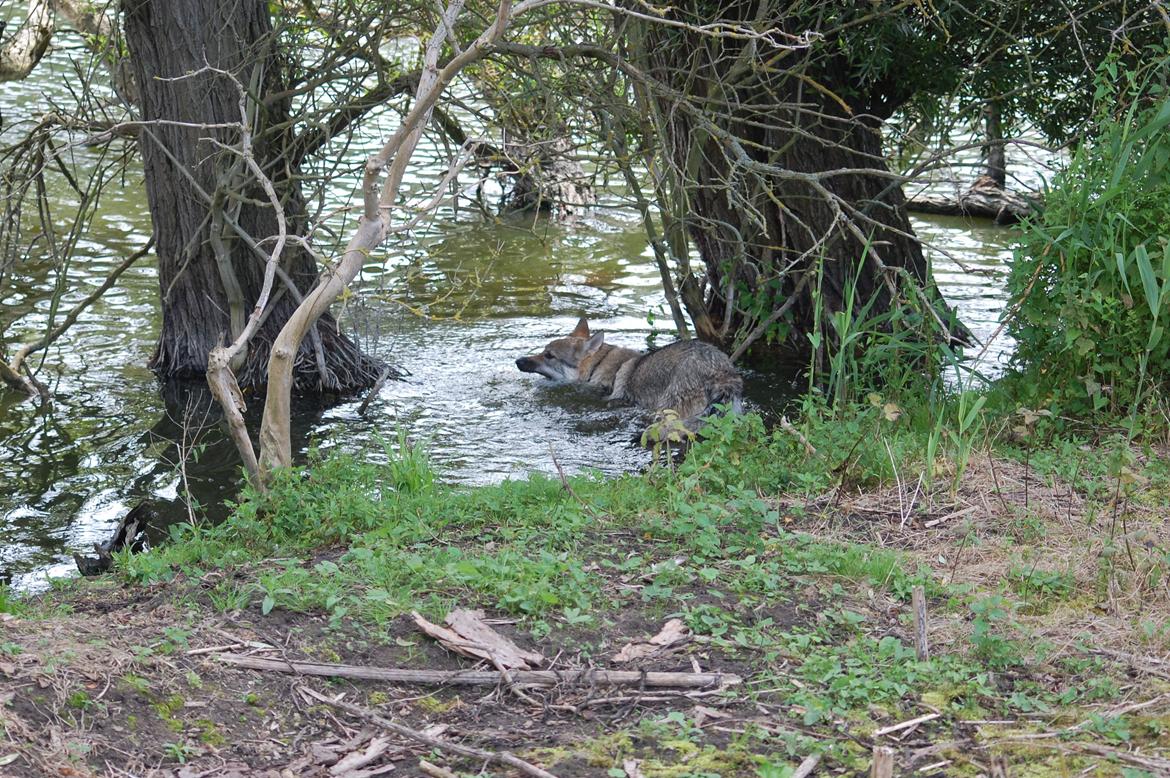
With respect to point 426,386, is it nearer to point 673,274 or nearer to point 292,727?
point 673,274

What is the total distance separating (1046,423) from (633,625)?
11.7 feet

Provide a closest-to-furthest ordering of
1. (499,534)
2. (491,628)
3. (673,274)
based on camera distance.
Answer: (491,628)
(499,534)
(673,274)

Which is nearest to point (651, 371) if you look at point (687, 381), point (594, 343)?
point (687, 381)

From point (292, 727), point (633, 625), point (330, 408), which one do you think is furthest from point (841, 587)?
point (330, 408)

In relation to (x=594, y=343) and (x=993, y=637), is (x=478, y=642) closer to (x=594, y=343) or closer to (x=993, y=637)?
(x=993, y=637)

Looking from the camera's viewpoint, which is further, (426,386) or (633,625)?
(426,386)

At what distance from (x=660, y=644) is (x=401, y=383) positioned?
6.51 meters

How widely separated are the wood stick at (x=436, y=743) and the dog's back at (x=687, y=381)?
5594 millimetres

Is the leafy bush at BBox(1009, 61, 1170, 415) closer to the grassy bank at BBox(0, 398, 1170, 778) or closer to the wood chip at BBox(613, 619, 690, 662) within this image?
the grassy bank at BBox(0, 398, 1170, 778)

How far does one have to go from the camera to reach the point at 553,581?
490 centimetres

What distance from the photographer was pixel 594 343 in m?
10.6

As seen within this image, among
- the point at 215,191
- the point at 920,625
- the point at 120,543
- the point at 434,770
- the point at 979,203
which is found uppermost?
the point at 979,203

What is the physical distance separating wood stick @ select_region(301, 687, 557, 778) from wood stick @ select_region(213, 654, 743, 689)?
15 centimetres

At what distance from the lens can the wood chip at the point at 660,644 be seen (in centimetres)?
434
